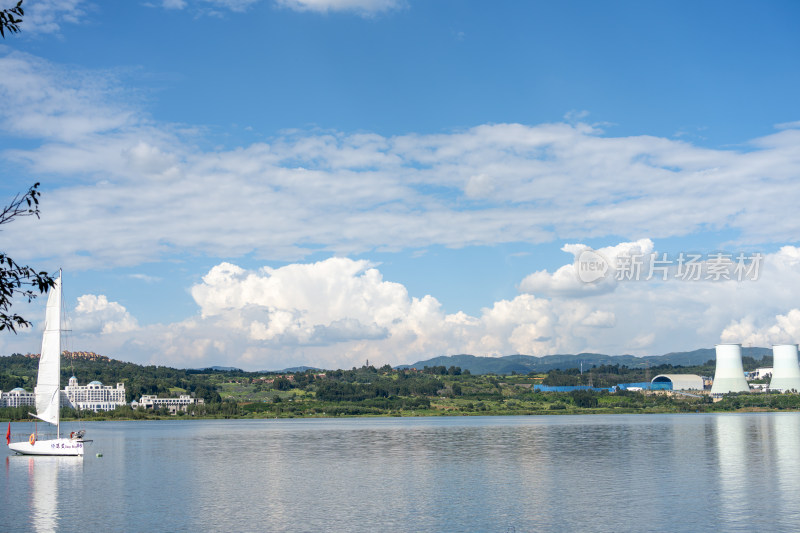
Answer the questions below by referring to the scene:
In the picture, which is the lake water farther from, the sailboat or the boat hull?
the sailboat

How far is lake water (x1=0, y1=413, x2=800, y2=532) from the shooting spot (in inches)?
2330

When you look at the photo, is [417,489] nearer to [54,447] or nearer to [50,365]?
[50,365]

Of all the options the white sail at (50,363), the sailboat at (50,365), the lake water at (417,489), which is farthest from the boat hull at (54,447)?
the white sail at (50,363)

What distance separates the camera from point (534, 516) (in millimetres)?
60844

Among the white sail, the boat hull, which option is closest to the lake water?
the boat hull

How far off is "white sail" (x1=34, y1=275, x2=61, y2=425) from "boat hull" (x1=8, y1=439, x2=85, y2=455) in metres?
8.80

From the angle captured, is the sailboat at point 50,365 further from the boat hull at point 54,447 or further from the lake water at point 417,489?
the lake water at point 417,489

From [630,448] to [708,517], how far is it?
74252 mm

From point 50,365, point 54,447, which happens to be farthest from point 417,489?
point 54,447

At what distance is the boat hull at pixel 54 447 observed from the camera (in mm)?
A: 122000

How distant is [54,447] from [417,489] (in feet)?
247

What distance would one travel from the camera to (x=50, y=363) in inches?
4473

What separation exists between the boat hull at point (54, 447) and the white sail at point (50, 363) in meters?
8.80

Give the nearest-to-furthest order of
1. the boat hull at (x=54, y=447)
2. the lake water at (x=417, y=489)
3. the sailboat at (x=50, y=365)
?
the lake water at (x=417, y=489)
the sailboat at (x=50, y=365)
the boat hull at (x=54, y=447)
